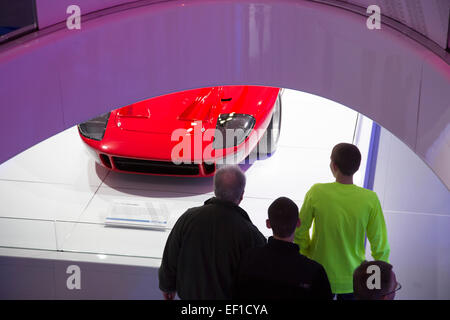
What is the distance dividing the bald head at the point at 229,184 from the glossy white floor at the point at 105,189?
4.71 feet

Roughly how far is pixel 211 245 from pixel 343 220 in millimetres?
645

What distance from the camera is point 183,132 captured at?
4.47 m

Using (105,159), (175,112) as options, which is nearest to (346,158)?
(175,112)

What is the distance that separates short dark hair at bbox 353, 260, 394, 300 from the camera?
2.31 m

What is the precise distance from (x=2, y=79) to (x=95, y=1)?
538 mm

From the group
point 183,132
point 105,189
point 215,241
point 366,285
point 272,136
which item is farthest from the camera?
point 272,136

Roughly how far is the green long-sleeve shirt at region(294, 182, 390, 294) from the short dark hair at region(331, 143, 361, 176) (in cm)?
8

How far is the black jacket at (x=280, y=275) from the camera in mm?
2387

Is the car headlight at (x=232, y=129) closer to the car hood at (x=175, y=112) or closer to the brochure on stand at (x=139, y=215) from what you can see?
the car hood at (x=175, y=112)

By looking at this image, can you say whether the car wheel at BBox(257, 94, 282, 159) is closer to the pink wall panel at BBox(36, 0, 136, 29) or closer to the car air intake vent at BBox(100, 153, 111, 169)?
the car air intake vent at BBox(100, 153, 111, 169)

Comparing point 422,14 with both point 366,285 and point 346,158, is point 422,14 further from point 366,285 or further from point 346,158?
point 366,285

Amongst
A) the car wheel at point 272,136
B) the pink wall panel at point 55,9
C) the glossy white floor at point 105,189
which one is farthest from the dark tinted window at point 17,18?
the car wheel at point 272,136

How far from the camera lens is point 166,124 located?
460 cm
